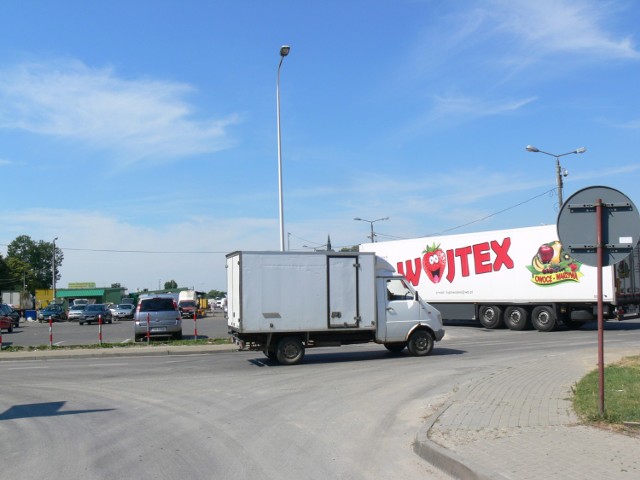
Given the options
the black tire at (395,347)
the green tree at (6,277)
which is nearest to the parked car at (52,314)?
the black tire at (395,347)

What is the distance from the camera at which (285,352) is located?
15953 mm

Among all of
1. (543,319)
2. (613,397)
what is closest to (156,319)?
(543,319)

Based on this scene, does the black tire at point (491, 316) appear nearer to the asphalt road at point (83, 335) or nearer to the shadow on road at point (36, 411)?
the asphalt road at point (83, 335)

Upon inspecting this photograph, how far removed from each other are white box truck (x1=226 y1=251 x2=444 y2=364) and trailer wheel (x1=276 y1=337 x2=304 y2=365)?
0.02 m

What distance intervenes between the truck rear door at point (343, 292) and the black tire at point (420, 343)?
70.9 inches

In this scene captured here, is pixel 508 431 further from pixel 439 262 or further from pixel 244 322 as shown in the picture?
pixel 439 262

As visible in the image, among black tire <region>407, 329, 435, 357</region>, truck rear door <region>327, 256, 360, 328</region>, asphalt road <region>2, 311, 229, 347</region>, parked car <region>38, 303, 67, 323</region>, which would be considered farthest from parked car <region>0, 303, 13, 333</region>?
black tire <region>407, 329, 435, 357</region>

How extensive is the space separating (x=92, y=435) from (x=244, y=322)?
24.6 ft

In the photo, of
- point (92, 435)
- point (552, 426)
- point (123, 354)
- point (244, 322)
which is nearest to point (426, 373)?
point (244, 322)

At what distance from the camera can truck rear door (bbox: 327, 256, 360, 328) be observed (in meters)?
16.2

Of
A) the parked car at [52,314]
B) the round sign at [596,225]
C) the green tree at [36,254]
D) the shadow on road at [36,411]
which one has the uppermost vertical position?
the green tree at [36,254]

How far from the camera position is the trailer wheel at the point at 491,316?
28375mm

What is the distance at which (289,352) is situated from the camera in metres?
16.0

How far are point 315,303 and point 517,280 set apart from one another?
46.9 feet
